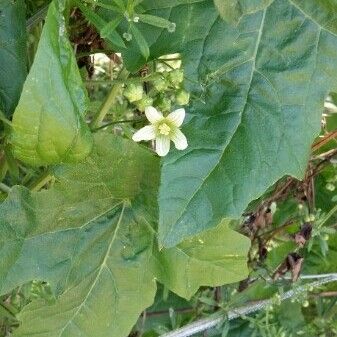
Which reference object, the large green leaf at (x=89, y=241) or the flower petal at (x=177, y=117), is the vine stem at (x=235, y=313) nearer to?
the large green leaf at (x=89, y=241)

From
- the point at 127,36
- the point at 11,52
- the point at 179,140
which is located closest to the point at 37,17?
the point at 11,52

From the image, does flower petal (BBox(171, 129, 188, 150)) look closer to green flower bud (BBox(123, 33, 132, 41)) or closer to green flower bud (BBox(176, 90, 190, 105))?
green flower bud (BBox(176, 90, 190, 105))

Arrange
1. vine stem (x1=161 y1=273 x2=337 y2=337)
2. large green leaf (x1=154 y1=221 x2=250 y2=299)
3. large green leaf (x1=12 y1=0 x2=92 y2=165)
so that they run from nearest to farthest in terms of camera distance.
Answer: large green leaf (x1=12 y1=0 x2=92 y2=165)
large green leaf (x1=154 y1=221 x2=250 y2=299)
vine stem (x1=161 y1=273 x2=337 y2=337)

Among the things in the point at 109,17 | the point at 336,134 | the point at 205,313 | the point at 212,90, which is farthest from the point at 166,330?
the point at 109,17

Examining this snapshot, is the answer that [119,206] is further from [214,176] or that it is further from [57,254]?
[214,176]

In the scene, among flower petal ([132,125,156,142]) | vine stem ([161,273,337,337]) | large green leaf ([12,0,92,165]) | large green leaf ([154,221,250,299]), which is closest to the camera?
large green leaf ([12,0,92,165])

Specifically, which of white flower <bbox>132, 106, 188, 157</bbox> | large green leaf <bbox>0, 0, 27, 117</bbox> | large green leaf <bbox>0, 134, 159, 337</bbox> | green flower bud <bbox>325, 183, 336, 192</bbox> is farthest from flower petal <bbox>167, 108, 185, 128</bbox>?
green flower bud <bbox>325, 183, 336, 192</bbox>

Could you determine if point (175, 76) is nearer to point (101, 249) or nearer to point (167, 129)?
point (167, 129)
